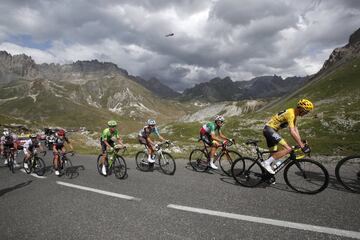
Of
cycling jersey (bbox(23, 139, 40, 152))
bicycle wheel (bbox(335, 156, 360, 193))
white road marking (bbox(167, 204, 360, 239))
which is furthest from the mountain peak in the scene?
white road marking (bbox(167, 204, 360, 239))

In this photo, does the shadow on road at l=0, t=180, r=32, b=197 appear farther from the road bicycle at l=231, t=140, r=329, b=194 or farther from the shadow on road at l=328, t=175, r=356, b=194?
the shadow on road at l=328, t=175, r=356, b=194

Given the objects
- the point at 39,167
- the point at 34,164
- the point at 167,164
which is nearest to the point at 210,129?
the point at 167,164

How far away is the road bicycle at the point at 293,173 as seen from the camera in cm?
881

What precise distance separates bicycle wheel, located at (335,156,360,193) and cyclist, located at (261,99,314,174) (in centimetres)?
210

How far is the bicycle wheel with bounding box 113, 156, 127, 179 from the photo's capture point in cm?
1291

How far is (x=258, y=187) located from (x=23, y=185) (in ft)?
38.2

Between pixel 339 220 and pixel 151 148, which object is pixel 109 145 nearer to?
pixel 151 148

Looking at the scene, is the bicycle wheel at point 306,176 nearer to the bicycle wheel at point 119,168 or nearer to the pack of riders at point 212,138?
the pack of riders at point 212,138

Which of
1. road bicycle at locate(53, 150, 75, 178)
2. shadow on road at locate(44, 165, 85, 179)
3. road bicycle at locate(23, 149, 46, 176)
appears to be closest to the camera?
shadow on road at locate(44, 165, 85, 179)

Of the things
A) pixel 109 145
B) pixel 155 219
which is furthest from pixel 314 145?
pixel 155 219

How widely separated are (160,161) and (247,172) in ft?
17.7

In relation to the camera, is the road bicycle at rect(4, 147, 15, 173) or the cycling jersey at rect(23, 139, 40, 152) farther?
the road bicycle at rect(4, 147, 15, 173)

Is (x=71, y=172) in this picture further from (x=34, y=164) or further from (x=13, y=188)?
(x=13, y=188)

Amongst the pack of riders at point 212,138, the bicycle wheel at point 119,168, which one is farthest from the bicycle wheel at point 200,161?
the bicycle wheel at point 119,168
